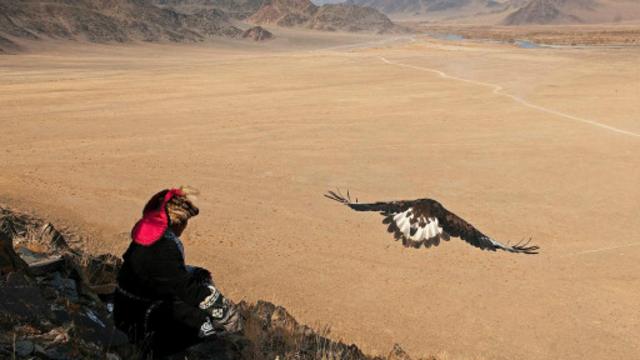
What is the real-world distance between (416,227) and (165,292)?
102 inches

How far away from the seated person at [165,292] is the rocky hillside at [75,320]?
168mm

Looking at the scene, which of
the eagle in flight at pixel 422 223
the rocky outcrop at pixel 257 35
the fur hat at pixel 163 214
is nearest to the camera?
the fur hat at pixel 163 214

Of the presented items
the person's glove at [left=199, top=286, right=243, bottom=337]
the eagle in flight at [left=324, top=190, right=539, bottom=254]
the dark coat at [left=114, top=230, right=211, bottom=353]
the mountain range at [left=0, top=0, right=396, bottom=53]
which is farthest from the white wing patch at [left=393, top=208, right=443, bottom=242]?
the mountain range at [left=0, top=0, right=396, bottom=53]

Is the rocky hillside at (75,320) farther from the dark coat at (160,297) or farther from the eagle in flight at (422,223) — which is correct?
the eagle in flight at (422,223)

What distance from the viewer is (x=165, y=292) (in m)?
3.68

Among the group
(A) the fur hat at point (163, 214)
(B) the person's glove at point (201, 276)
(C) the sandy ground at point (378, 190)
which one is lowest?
(C) the sandy ground at point (378, 190)

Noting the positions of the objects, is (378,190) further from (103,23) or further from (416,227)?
(103,23)

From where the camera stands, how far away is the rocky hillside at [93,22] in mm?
73188


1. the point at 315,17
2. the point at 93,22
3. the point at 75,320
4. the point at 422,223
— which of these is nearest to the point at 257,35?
the point at 93,22

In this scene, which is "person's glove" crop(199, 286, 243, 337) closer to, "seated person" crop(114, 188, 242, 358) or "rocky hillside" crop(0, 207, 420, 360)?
"seated person" crop(114, 188, 242, 358)

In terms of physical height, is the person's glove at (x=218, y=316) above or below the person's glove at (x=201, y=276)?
below

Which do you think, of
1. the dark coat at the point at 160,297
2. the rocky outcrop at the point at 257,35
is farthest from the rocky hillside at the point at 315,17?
the dark coat at the point at 160,297

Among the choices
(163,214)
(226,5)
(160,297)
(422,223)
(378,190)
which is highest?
(226,5)

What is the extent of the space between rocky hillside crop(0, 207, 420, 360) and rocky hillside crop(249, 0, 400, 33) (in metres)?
154
